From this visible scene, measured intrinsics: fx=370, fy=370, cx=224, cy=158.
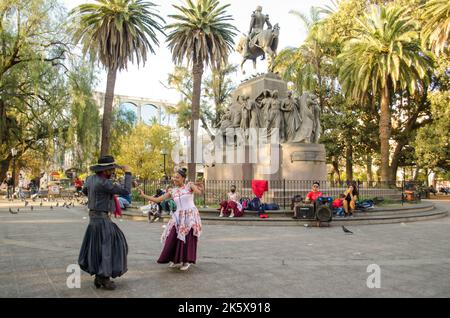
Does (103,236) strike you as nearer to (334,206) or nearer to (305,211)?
(305,211)

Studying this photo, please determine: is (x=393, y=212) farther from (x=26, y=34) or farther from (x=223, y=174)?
(x=26, y=34)

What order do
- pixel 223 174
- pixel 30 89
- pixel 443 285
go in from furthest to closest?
pixel 30 89
pixel 223 174
pixel 443 285

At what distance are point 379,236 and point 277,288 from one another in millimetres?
6373

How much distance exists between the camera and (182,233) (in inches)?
250

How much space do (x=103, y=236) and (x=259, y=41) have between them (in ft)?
59.8

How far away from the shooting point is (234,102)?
21562 millimetres

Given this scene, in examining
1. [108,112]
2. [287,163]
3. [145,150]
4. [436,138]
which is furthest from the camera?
[145,150]

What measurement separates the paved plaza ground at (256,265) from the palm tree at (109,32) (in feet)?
52.3

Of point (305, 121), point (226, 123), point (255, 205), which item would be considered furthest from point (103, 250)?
point (226, 123)

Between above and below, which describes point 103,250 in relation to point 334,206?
below

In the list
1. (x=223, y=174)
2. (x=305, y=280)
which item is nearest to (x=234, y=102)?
(x=223, y=174)

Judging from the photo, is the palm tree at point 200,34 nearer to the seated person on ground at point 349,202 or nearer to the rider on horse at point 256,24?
the rider on horse at point 256,24
